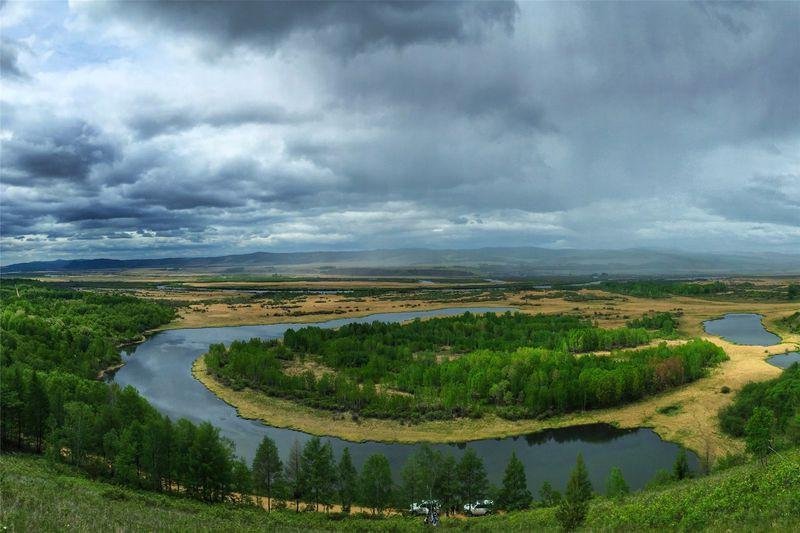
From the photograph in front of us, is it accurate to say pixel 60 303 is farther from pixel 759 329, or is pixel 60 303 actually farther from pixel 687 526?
pixel 759 329

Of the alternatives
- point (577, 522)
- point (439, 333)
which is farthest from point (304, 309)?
point (577, 522)

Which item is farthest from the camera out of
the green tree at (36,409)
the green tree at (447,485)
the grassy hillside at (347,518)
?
the green tree at (36,409)

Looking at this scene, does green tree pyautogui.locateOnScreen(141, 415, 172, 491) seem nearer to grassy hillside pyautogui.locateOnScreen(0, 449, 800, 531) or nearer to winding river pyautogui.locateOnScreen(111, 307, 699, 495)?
grassy hillside pyautogui.locateOnScreen(0, 449, 800, 531)

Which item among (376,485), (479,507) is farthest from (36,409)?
(479,507)

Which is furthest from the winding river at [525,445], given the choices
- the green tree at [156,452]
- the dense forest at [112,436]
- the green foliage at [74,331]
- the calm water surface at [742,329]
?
the calm water surface at [742,329]

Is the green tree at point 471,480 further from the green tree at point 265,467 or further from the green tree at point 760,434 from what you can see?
the green tree at point 760,434

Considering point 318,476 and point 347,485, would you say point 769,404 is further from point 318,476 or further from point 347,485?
point 318,476
